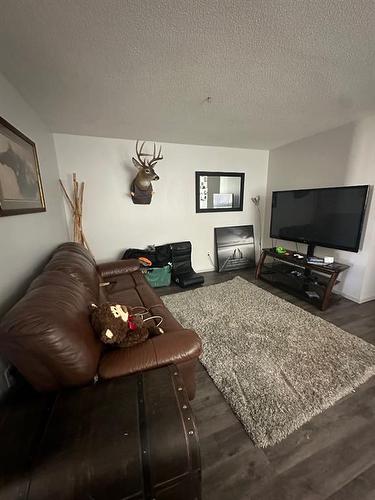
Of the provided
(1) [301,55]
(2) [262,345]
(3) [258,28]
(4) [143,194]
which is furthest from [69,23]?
(2) [262,345]

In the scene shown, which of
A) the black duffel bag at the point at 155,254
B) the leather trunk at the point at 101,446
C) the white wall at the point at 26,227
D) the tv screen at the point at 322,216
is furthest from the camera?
the black duffel bag at the point at 155,254

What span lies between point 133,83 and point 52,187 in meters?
1.55

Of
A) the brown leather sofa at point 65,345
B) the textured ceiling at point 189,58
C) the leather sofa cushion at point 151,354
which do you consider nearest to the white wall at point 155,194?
the textured ceiling at point 189,58

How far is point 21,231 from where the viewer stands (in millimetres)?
1481

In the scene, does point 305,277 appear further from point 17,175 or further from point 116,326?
point 17,175

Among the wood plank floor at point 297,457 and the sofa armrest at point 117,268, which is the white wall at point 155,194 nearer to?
the sofa armrest at point 117,268

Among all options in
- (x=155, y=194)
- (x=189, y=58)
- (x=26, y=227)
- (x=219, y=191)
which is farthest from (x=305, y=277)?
(x=26, y=227)

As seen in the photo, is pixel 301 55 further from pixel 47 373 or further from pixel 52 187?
pixel 52 187

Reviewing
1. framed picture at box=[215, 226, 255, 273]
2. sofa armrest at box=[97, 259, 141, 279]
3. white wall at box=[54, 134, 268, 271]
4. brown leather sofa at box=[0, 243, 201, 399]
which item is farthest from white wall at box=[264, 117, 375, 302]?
sofa armrest at box=[97, 259, 141, 279]

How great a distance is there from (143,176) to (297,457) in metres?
3.12

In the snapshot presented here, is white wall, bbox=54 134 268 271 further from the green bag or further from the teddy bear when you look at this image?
the teddy bear

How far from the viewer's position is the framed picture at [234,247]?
3854 millimetres

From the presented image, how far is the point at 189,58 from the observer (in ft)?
4.38

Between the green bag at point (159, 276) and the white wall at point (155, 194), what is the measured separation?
0.53 meters
